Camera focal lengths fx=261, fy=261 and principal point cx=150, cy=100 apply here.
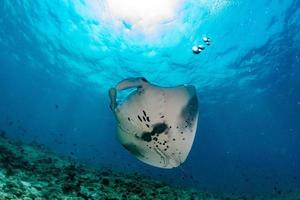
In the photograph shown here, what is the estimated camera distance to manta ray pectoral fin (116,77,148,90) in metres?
4.36

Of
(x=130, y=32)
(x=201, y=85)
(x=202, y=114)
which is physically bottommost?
(x=130, y=32)

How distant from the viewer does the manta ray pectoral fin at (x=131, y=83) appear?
436cm

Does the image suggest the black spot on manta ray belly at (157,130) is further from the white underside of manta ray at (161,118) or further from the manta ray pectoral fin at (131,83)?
the manta ray pectoral fin at (131,83)

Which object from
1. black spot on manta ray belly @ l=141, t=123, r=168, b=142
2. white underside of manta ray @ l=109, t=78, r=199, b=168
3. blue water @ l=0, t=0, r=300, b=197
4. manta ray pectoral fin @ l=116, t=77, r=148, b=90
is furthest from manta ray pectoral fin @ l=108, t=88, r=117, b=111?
blue water @ l=0, t=0, r=300, b=197

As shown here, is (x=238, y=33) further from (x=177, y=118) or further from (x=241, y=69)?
(x=177, y=118)

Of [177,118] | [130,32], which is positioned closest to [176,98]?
[177,118]

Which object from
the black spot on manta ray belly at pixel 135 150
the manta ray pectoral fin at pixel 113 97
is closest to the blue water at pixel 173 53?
the black spot on manta ray belly at pixel 135 150

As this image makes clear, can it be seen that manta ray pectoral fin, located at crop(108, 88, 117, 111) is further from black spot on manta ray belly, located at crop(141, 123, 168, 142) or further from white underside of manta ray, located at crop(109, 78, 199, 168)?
black spot on manta ray belly, located at crop(141, 123, 168, 142)

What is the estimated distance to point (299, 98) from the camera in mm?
39906

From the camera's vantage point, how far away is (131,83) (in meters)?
4.50

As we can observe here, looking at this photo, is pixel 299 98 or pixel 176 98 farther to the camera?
pixel 299 98

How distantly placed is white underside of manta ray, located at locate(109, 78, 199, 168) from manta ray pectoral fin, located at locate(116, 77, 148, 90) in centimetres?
5

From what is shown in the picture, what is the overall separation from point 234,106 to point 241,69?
17.1 meters

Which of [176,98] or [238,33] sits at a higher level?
[238,33]
